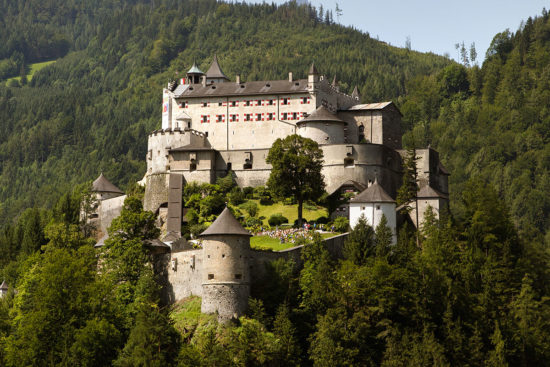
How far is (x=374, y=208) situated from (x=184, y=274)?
1542 centimetres

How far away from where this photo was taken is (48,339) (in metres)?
59.2

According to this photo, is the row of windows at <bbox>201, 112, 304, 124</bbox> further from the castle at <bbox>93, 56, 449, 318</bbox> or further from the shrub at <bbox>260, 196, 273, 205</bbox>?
the shrub at <bbox>260, 196, 273, 205</bbox>

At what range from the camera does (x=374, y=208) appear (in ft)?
223

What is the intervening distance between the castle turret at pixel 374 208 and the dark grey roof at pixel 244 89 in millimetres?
21638

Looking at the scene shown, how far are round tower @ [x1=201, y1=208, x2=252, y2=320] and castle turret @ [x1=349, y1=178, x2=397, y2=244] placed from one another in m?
12.2

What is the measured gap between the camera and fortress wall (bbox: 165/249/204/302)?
61.9 meters

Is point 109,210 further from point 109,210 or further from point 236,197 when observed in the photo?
point 236,197

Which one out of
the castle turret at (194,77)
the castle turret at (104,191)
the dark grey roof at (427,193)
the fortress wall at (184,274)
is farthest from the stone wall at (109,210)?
the dark grey roof at (427,193)

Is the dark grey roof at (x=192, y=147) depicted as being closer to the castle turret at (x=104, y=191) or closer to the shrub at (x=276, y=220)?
the castle turret at (x=104, y=191)

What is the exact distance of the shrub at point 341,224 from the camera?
236 feet

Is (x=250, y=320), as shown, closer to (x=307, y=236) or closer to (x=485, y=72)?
(x=307, y=236)

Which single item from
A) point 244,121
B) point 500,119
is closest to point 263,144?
point 244,121

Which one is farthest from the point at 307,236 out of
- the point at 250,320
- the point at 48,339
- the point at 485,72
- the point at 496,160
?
the point at 485,72

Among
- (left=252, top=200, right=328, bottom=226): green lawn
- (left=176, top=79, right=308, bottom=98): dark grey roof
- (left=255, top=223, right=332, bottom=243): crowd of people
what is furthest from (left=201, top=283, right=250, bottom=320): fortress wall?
(left=176, top=79, right=308, bottom=98): dark grey roof
